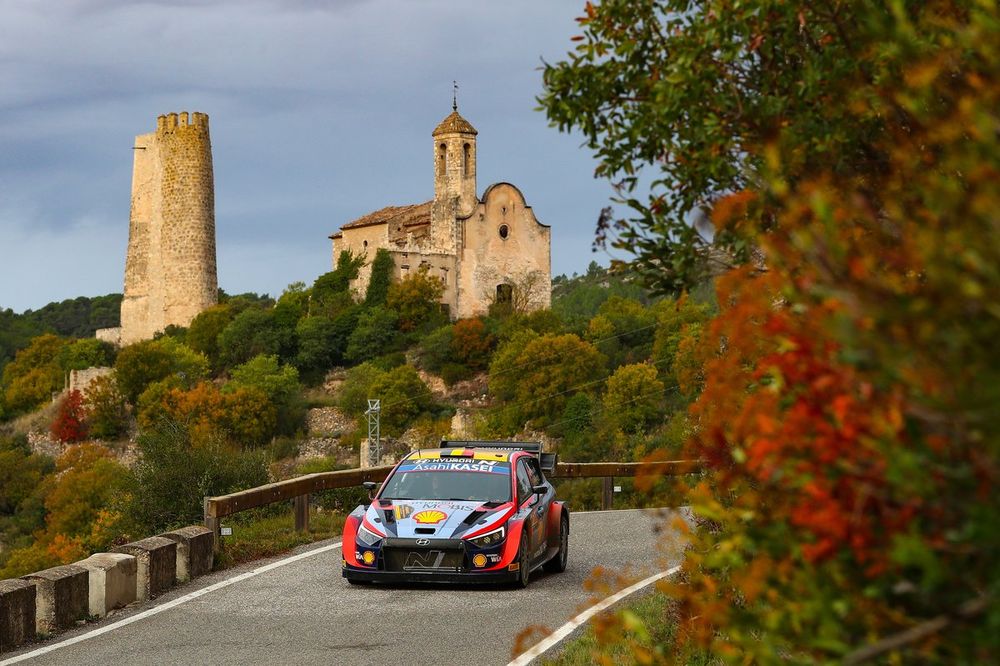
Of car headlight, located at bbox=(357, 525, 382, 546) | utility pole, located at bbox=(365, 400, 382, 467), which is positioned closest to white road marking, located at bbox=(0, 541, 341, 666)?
car headlight, located at bbox=(357, 525, 382, 546)

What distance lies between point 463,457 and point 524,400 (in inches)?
2254

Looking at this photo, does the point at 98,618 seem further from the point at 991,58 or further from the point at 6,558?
the point at 6,558

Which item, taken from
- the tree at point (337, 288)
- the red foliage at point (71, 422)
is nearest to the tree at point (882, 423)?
the tree at point (337, 288)

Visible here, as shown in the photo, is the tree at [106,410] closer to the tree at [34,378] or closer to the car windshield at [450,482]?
the tree at [34,378]

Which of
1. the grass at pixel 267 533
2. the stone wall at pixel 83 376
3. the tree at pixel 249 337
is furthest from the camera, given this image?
the stone wall at pixel 83 376

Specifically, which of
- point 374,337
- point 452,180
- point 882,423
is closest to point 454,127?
point 452,180

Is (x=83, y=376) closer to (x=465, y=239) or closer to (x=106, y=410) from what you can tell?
(x=106, y=410)

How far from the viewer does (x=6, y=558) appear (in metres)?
63.4

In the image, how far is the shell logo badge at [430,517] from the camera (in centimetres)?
1491

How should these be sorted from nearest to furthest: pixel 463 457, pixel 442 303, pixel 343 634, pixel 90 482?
pixel 343 634, pixel 463 457, pixel 90 482, pixel 442 303

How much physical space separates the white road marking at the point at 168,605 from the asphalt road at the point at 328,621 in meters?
0.09

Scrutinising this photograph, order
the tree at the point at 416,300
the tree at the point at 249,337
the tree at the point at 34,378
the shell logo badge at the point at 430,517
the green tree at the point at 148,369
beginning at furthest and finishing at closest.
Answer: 1. the tree at the point at 34,378
2. the tree at the point at 249,337
3. the green tree at the point at 148,369
4. the tree at the point at 416,300
5. the shell logo badge at the point at 430,517

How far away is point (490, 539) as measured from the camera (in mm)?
14617

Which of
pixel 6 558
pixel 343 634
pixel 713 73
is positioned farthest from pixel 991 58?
pixel 6 558
